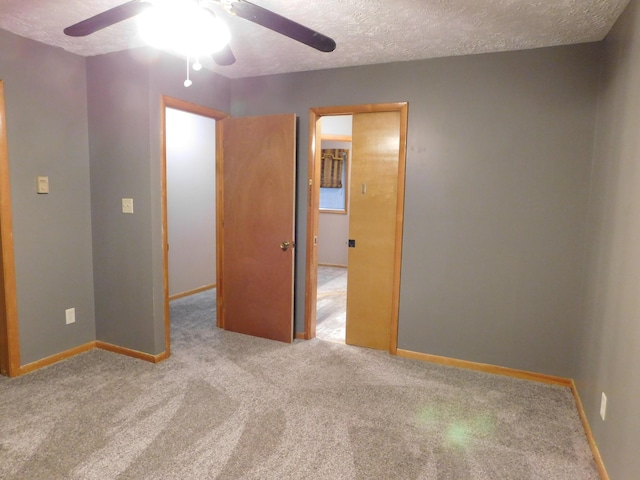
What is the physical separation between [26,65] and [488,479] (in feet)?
12.1

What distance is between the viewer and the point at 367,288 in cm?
341

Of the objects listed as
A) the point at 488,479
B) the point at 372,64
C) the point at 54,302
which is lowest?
the point at 488,479

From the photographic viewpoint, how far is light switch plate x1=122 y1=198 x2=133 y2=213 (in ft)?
9.87

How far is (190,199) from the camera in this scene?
5.04m

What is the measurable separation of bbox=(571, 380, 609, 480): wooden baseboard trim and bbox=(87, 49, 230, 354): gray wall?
2832mm

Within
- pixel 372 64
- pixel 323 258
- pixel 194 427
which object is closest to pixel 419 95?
pixel 372 64

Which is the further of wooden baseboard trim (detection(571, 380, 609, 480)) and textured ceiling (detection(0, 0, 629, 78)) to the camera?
textured ceiling (detection(0, 0, 629, 78))

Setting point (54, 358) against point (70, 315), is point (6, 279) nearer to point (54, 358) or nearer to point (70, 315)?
point (70, 315)

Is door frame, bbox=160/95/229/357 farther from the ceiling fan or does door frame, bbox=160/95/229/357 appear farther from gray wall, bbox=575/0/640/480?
gray wall, bbox=575/0/640/480

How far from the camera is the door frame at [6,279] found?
2.62 m

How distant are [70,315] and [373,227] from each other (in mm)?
2503

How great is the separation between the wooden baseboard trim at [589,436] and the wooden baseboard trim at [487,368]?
12cm

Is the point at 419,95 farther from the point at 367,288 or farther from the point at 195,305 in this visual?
the point at 195,305

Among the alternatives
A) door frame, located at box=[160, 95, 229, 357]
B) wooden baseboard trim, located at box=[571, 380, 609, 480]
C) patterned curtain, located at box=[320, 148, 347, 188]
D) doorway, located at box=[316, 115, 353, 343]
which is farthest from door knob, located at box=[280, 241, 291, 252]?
patterned curtain, located at box=[320, 148, 347, 188]
